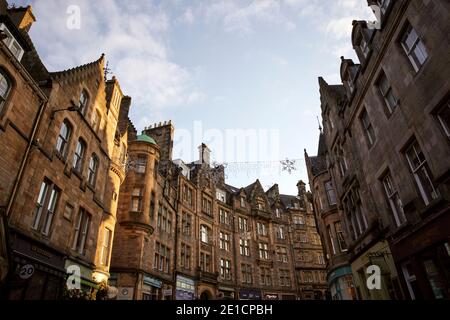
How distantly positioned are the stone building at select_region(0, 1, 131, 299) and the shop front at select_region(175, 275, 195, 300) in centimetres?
1213

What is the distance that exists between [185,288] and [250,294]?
12.4 m

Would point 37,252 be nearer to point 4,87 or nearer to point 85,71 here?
point 4,87

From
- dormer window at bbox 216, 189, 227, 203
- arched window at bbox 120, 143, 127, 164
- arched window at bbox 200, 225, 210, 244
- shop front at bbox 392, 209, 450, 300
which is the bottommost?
shop front at bbox 392, 209, 450, 300

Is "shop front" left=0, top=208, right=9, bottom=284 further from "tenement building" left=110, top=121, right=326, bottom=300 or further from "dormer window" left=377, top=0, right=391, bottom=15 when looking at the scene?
"dormer window" left=377, top=0, right=391, bottom=15

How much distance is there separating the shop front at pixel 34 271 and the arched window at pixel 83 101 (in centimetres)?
759

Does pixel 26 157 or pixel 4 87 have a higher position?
pixel 4 87

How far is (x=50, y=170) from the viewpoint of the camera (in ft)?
42.0

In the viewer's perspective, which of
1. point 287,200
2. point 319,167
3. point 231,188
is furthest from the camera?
point 287,200

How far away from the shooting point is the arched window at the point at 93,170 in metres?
16.8

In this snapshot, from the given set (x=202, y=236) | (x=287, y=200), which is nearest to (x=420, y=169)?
(x=202, y=236)

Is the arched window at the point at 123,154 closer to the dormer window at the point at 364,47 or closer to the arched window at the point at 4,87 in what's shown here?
the arched window at the point at 4,87

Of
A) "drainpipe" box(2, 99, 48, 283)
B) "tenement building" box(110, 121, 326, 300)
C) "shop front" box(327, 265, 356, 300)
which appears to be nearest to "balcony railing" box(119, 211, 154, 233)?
"tenement building" box(110, 121, 326, 300)

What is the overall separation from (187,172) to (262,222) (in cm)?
1498

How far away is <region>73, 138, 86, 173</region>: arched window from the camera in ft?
50.4
